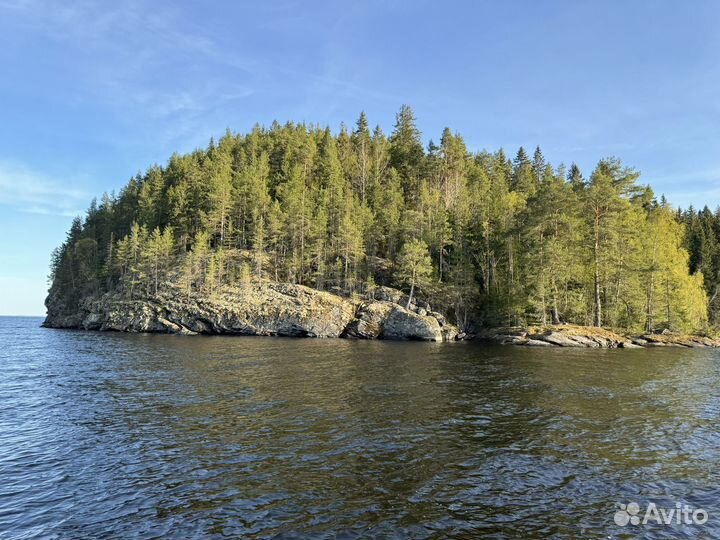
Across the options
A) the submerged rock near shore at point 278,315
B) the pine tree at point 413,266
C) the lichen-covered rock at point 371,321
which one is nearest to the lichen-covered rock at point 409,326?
the submerged rock near shore at point 278,315

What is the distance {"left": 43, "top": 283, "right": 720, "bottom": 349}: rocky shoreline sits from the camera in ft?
235

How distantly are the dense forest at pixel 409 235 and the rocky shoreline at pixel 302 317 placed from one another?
3635 millimetres

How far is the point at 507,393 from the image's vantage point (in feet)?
89.8

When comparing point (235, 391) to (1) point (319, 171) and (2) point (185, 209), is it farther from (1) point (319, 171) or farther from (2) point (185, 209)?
(1) point (319, 171)

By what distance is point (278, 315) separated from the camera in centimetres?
7806

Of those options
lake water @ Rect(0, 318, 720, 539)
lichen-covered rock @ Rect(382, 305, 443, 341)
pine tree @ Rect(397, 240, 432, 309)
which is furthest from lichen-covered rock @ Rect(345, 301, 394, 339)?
lake water @ Rect(0, 318, 720, 539)

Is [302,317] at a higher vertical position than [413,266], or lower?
lower

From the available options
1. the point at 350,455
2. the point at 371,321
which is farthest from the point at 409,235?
the point at 350,455

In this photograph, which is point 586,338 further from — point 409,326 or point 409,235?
point 409,235

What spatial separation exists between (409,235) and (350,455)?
78.7 metres

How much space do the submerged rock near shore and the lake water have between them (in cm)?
4247

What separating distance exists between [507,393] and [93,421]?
2418 centimetres

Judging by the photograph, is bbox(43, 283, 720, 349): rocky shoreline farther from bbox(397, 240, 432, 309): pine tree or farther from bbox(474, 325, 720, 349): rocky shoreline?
bbox(397, 240, 432, 309): pine tree

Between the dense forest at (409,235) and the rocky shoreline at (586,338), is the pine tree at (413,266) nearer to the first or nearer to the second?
the dense forest at (409,235)
